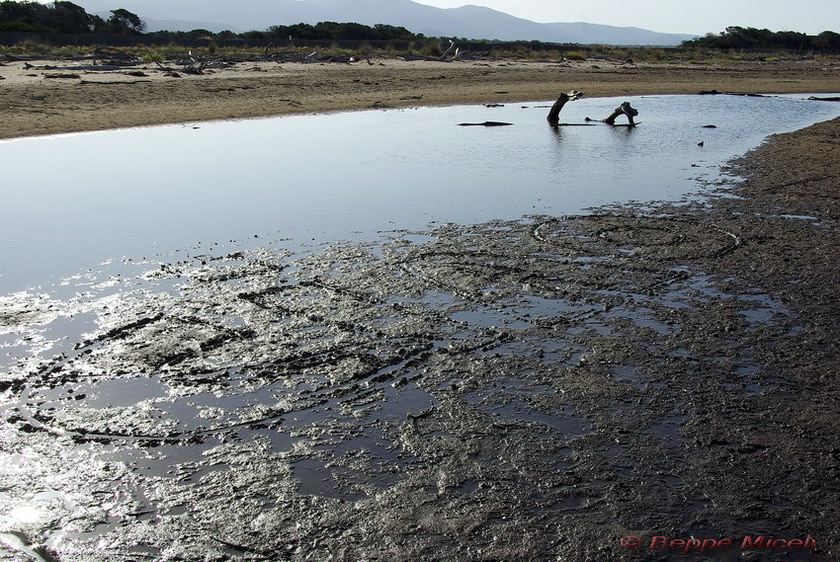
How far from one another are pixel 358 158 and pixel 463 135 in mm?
4608

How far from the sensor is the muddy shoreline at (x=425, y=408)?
12.4 ft

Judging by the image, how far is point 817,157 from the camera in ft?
49.6

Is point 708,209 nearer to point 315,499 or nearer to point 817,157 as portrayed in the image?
point 817,157

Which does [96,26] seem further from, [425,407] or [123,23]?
[425,407]

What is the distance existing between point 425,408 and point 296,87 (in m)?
24.6

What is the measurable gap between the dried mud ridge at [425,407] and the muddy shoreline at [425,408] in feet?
0.06

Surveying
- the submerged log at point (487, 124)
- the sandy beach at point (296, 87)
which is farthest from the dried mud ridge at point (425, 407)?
the submerged log at point (487, 124)

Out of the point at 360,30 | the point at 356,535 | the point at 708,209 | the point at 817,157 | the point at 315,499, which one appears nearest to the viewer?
the point at 356,535

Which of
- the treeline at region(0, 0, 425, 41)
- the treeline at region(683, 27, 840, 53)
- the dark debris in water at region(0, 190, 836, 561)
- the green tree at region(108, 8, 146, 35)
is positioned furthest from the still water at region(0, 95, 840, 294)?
the treeline at region(683, 27, 840, 53)

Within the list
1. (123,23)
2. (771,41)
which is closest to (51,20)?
(123,23)

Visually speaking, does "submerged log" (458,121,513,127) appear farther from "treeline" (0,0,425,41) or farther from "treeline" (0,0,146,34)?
"treeline" (0,0,146,34)

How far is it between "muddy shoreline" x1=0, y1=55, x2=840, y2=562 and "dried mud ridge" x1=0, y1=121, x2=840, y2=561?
17mm

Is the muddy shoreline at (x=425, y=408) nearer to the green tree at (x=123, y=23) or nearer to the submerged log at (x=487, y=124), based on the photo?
the submerged log at (x=487, y=124)

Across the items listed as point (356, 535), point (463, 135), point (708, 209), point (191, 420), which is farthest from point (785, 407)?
point (463, 135)
